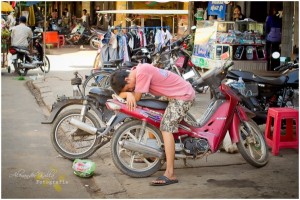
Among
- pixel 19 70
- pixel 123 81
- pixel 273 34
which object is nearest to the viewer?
pixel 123 81

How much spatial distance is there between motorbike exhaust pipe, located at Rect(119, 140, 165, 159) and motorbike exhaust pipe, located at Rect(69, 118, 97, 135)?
2.31ft

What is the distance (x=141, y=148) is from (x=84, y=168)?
0.64m

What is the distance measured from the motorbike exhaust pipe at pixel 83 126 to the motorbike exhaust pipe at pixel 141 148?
0.71m

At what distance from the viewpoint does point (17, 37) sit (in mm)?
15352

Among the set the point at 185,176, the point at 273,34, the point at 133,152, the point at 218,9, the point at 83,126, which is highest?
the point at 218,9

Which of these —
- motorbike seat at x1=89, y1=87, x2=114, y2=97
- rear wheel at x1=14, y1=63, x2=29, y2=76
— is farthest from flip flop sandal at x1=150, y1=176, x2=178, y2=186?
rear wheel at x1=14, y1=63, x2=29, y2=76

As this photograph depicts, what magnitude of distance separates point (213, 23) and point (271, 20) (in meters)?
1.39

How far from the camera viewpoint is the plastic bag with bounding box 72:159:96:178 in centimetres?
581

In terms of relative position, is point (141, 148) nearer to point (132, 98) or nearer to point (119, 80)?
point (132, 98)

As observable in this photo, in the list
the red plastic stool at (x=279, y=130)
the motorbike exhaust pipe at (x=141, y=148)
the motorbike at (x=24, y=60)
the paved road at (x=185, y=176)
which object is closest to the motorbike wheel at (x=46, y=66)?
the motorbike at (x=24, y=60)

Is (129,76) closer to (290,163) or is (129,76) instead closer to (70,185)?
(70,185)

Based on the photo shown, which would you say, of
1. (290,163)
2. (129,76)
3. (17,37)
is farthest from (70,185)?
(17,37)

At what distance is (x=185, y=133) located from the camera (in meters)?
5.83

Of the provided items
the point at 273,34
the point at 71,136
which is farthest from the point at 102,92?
the point at 273,34
